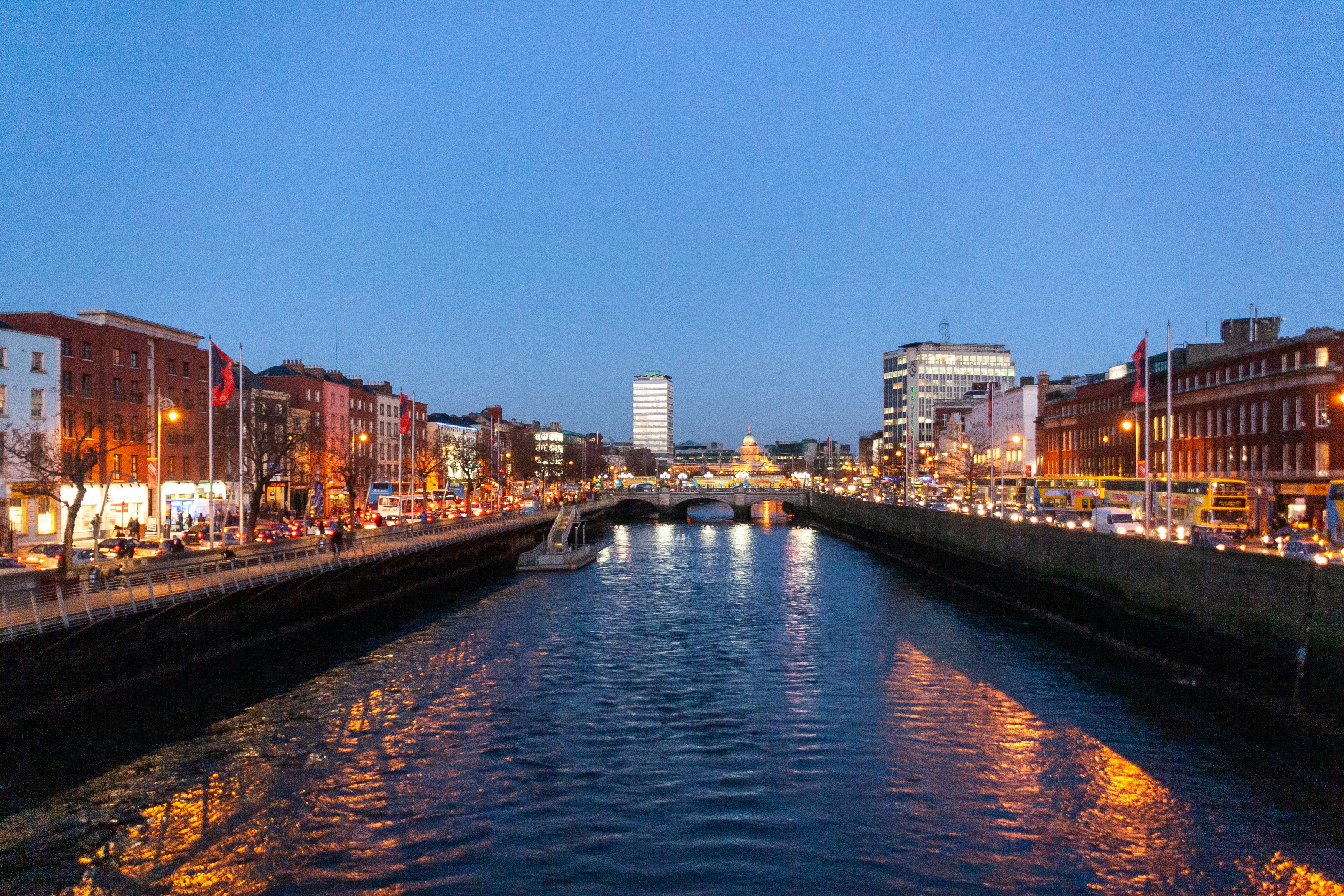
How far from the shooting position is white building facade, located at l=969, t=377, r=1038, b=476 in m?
112

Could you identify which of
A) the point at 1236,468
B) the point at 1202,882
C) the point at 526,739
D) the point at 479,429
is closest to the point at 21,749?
the point at 526,739

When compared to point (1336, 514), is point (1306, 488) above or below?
above

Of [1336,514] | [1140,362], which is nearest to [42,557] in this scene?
[1140,362]

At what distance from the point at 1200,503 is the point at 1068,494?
23.4 m

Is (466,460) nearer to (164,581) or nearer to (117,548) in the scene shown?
(117,548)

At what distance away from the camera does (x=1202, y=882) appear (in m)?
15.1

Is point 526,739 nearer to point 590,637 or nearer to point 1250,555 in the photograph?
point 590,637

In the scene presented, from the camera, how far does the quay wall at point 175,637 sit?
22094 mm

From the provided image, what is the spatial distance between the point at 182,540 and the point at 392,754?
32913 millimetres

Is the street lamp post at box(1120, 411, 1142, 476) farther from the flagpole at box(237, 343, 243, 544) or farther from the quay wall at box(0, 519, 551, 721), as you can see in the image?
the flagpole at box(237, 343, 243, 544)

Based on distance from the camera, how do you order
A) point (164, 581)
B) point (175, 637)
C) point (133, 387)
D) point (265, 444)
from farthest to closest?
point (265, 444), point (133, 387), point (164, 581), point (175, 637)

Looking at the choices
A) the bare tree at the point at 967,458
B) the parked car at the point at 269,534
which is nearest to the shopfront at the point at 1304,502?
the bare tree at the point at 967,458

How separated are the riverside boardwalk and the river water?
14.2 feet

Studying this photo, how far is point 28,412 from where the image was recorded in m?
52.8
